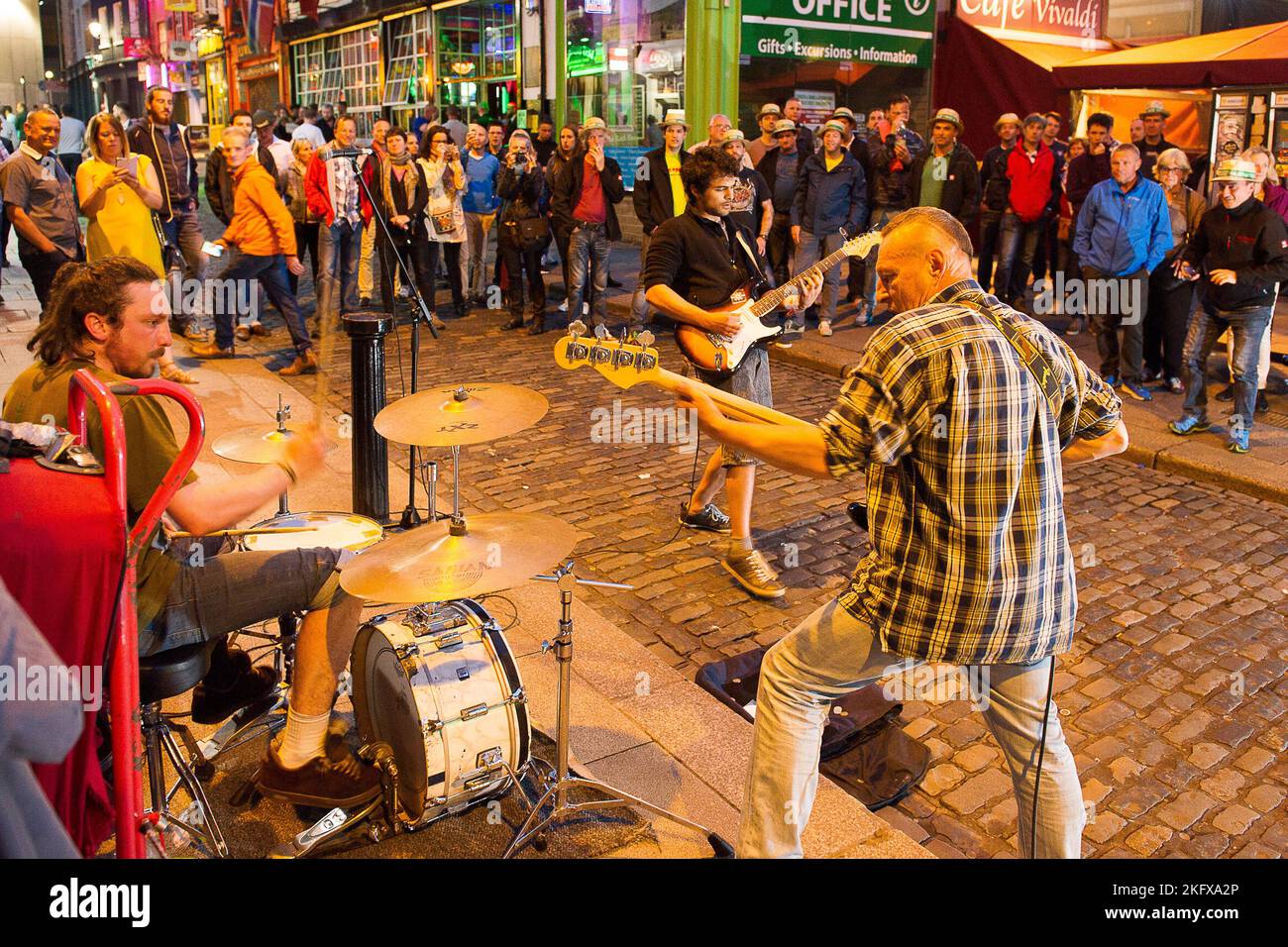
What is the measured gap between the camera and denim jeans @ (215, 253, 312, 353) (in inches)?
397

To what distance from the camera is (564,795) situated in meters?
3.73

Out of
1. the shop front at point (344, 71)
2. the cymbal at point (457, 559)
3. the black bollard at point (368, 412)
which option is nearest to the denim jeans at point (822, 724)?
the cymbal at point (457, 559)

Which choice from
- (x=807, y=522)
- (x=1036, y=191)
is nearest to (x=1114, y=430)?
(x=807, y=522)

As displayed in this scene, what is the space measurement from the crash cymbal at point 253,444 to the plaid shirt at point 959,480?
2291mm

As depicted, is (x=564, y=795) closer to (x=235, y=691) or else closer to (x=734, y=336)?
(x=235, y=691)

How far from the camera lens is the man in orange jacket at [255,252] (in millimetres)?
9914

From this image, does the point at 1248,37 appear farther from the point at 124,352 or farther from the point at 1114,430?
the point at 124,352

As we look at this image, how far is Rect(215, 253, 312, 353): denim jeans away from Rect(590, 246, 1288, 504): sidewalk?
4.44 metres

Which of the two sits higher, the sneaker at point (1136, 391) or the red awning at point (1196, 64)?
the red awning at point (1196, 64)

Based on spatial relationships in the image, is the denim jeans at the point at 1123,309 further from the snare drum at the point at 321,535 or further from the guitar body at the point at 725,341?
the snare drum at the point at 321,535

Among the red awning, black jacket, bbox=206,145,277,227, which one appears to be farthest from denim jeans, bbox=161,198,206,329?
the red awning

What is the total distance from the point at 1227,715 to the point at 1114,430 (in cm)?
207

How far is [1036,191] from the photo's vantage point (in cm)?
1130

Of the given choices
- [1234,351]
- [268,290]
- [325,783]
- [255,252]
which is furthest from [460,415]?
[268,290]
